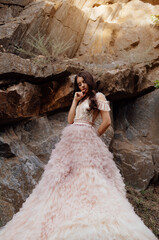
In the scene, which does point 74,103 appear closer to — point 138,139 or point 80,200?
point 80,200

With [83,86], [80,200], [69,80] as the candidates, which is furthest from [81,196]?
[69,80]

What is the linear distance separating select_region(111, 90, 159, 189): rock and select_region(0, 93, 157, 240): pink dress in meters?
3.27

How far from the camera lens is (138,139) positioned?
6.43 metres

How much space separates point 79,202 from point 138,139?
178 inches

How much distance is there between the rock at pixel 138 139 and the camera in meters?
5.82

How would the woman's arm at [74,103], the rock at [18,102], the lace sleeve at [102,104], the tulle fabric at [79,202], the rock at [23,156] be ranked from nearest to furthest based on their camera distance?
the tulle fabric at [79,202]
the lace sleeve at [102,104]
the woman's arm at [74,103]
the rock at [23,156]
the rock at [18,102]

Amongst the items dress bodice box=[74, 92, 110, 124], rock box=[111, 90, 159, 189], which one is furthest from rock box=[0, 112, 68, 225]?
rock box=[111, 90, 159, 189]

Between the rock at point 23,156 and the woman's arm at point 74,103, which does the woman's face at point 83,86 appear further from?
the rock at point 23,156

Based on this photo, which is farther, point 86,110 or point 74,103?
point 74,103

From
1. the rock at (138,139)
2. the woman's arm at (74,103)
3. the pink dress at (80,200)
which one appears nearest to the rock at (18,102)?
the woman's arm at (74,103)

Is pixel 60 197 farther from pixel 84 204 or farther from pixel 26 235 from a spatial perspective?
pixel 26 235

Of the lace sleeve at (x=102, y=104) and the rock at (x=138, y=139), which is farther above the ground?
the lace sleeve at (x=102, y=104)

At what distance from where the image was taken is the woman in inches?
79.5

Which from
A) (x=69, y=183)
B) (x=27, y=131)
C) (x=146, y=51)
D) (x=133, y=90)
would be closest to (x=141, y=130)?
(x=133, y=90)
